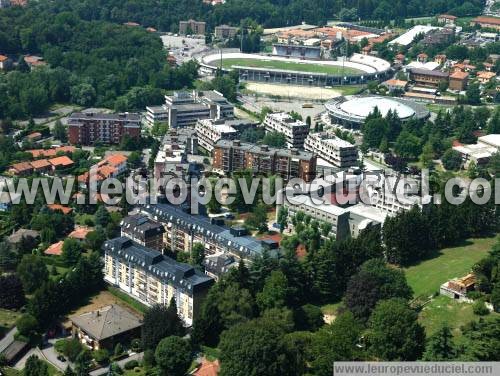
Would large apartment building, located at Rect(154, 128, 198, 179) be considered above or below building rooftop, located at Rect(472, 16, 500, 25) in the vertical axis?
below

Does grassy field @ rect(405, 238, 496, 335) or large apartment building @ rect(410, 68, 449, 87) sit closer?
grassy field @ rect(405, 238, 496, 335)

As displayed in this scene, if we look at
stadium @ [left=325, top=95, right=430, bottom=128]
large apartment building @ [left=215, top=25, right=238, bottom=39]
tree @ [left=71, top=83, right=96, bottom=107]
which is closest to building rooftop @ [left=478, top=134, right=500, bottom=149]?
stadium @ [left=325, top=95, right=430, bottom=128]

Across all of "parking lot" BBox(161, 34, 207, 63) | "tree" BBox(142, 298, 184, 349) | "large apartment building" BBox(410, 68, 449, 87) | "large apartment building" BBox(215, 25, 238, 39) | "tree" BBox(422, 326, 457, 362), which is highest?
"large apartment building" BBox(215, 25, 238, 39)

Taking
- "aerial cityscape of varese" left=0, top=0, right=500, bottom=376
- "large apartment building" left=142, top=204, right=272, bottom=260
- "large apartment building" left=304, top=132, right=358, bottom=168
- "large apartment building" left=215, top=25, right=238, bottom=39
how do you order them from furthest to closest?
"large apartment building" left=215, top=25, right=238, bottom=39, "large apartment building" left=304, top=132, right=358, bottom=168, "large apartment building" left=142, top=204, right=272, bottom=260, "aerial cityscape of varese" left=0, top=0, right=500, bottom=376

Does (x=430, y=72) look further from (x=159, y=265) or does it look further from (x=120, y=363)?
(x=120, y=363)

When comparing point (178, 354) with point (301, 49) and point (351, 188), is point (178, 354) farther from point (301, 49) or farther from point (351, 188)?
point (301, 49)

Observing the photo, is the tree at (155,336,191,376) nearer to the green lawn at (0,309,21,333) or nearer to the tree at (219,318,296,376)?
the tree at (219,318,296,376)

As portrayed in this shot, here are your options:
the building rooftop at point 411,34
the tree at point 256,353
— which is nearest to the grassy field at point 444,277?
the tree at point 256,353

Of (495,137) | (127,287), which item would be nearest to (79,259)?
(127,287)
